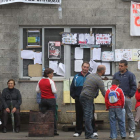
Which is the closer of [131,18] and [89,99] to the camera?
[89,99]

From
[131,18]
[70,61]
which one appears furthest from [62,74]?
[131,18]

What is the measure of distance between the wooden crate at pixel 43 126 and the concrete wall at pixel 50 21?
2413 millimetres

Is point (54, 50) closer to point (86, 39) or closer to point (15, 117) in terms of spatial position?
point (86, 39)

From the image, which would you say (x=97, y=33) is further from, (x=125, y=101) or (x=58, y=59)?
(x=125, y=101)

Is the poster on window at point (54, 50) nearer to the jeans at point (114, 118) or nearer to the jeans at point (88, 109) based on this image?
the jeans at point (88, 109)

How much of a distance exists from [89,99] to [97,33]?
3.81 m

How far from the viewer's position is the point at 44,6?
44.2ft

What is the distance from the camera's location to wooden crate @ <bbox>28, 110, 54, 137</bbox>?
11.1 meters

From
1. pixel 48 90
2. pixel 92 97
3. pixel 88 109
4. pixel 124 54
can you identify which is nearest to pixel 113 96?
pixel 92 97

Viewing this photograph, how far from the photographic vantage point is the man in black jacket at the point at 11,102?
494 inches

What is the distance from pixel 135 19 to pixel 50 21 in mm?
2612

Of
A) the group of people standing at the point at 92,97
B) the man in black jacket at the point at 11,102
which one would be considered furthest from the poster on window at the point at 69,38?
the group of people standing at the point at 92,97

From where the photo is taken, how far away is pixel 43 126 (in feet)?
36.4

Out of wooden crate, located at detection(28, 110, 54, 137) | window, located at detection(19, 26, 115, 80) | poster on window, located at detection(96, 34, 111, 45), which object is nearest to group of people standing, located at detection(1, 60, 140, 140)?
wooden crate, located at detection(28, 110, 54, 137)
